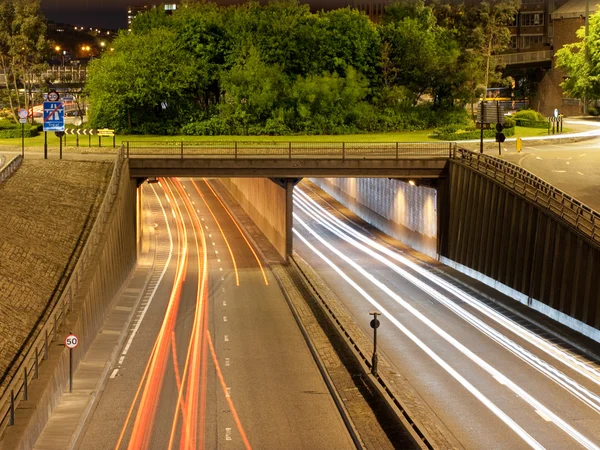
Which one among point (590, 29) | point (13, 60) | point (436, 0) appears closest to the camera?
point (590, 29)

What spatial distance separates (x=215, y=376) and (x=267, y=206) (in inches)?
1430

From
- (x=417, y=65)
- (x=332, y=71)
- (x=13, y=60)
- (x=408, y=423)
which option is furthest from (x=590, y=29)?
(x=408, y=423)

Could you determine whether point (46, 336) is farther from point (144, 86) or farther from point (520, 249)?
point (144, 86)

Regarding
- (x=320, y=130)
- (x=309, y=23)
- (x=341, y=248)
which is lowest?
(x=341, y=248)

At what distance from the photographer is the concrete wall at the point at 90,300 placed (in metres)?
28.5

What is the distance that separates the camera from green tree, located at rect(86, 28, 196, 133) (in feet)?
290

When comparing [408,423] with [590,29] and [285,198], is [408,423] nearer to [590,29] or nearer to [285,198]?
[285,198]

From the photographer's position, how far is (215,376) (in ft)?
123

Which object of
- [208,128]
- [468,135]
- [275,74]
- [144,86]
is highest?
[275,74]

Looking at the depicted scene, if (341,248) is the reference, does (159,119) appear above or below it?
above

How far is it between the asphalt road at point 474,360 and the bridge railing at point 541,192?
4.77 metres

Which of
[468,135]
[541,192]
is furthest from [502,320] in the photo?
[468,135]

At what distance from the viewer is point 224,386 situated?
3609cm

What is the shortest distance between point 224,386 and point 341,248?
33.7m
